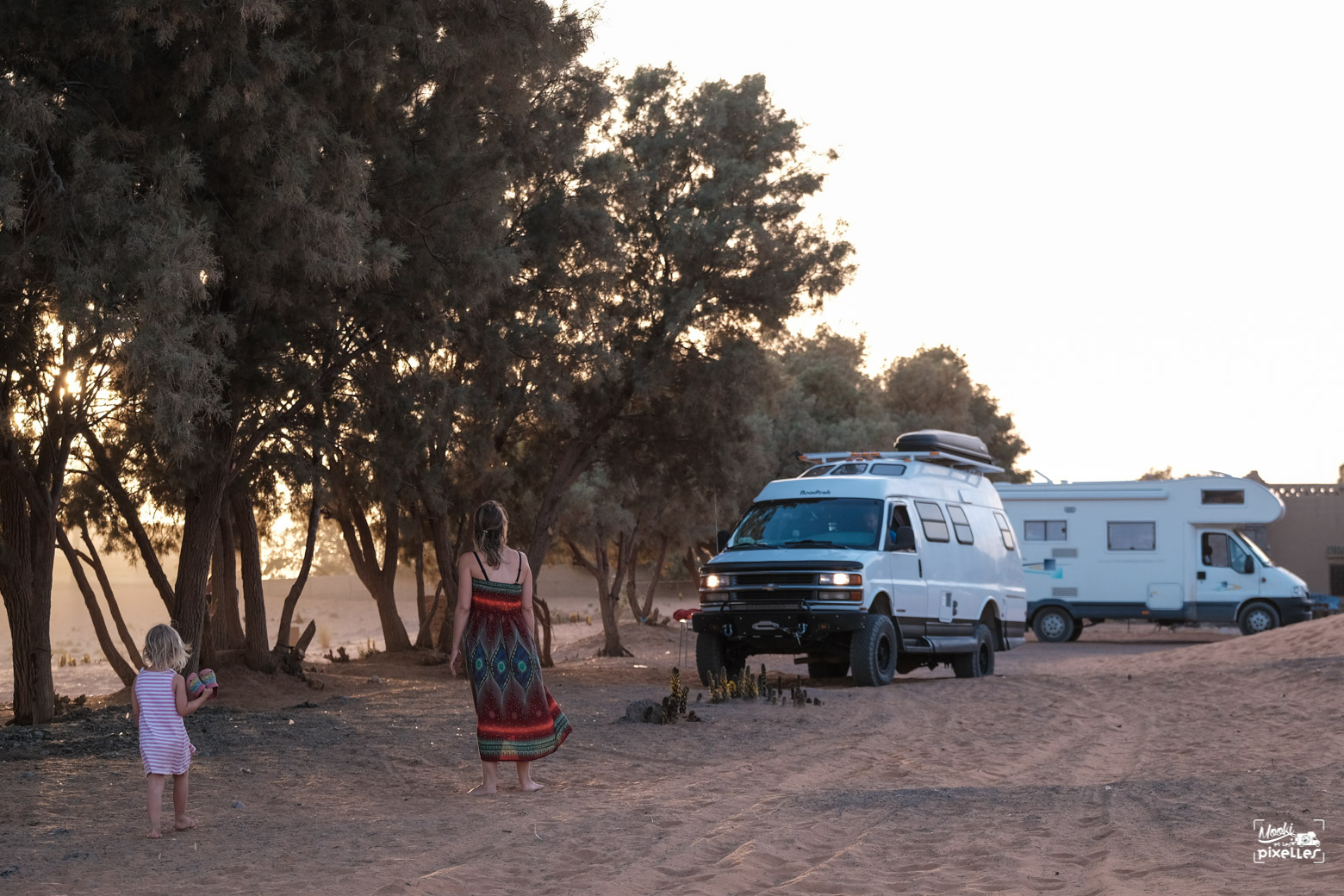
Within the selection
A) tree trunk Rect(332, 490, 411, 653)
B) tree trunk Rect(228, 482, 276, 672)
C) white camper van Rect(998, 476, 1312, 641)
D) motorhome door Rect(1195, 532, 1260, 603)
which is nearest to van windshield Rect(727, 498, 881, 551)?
tree trunk Rect(228, 482, 276, 672)

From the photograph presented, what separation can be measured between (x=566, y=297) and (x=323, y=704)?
5549mm

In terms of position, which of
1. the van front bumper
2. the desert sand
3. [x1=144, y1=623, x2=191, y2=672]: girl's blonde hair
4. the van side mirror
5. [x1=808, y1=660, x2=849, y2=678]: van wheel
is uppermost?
the van side mirror

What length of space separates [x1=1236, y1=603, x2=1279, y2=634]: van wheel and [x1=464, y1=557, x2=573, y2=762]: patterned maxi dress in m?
23.1

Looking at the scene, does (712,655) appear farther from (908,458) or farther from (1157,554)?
(1157,554)

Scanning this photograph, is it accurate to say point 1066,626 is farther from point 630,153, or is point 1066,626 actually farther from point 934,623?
point 630,153

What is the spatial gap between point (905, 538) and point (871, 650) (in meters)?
1.69

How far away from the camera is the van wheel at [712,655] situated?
1580 centimetres

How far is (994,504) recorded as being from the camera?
20141 millimetres

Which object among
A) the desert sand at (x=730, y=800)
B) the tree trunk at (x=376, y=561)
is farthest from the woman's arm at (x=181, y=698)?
the tree trunk at (x=376, y=561)

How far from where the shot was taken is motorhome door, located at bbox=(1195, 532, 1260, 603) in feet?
90.8

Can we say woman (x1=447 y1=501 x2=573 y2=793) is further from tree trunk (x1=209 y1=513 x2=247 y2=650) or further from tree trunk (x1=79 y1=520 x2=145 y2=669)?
tree trunk (x1=209 y1=513 x2=247 y2=650)

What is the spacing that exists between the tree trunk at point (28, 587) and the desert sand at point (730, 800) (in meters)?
0.73

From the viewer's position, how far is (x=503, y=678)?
8.39 metres

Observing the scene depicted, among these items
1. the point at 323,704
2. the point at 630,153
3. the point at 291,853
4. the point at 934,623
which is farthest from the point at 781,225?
the point at 291,853
